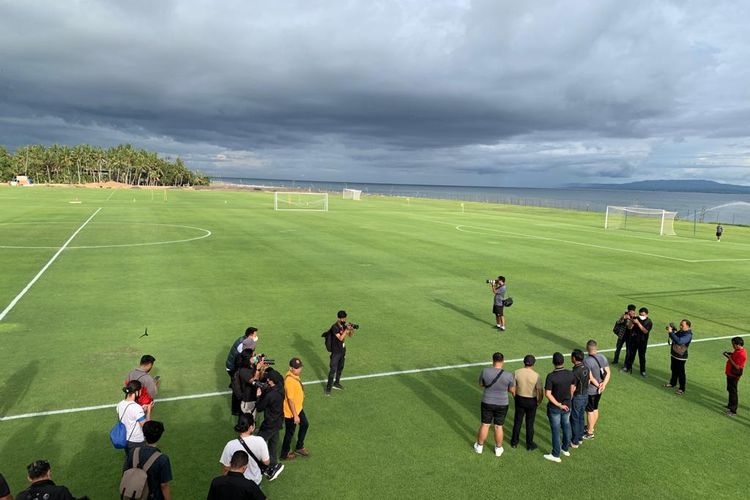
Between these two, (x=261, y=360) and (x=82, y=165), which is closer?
(x=261, y=360)

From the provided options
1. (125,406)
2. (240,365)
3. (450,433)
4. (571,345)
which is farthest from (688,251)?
(125,406)

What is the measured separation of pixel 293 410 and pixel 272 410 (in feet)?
1.63

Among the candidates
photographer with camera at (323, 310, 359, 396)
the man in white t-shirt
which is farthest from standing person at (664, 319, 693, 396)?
the man in white t-shirt

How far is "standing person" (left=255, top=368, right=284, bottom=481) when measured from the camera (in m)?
8.54

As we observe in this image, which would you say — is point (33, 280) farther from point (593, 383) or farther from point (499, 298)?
point (593, 383)

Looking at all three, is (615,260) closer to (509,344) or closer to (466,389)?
(509,344)

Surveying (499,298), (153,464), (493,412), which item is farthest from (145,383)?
(499,298)

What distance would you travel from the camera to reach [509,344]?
1611 cm

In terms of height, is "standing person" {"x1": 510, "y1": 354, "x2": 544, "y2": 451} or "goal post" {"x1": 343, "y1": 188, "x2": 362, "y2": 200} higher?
"goal post" {"x1": 343, "y1": 188, "x2": 362, "y2": 200}

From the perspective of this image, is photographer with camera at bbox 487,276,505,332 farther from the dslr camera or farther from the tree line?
the tree line

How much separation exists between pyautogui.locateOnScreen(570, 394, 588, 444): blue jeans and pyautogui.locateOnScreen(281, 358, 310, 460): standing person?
523 cm

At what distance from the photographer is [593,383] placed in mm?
10133

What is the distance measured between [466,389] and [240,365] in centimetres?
581

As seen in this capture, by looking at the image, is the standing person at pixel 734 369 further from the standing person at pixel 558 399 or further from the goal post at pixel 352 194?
the goal post at pixel 352 194
